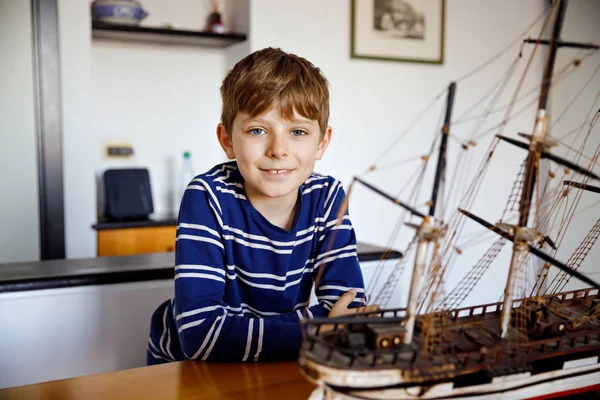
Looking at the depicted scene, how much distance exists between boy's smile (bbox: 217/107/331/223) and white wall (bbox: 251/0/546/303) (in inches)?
69.8

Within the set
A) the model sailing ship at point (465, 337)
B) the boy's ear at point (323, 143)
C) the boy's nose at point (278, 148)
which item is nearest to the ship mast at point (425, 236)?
Answer: the model sailing ship at point (465, 337)

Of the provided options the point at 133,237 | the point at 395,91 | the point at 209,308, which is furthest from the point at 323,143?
the point at 395,91

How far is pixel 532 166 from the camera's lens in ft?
2.29

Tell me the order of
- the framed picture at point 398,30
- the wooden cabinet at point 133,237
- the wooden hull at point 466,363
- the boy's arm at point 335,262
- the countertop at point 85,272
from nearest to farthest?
the wooden hull at point 466,363
the boy's arm at point 335,262
the countertop at point 85,272
the wooden cabinet at point 133,237
the framed picture at point 398,30

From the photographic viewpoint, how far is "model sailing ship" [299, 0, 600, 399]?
637 millimetres

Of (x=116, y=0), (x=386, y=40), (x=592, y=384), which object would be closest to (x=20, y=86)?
(x=116, y=0)

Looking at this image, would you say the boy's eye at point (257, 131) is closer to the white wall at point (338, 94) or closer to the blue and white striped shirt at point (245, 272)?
the blue and white striped shirt at point (245, 272)

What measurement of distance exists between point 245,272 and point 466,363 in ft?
1.60

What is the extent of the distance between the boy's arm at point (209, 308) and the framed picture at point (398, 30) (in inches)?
79.9

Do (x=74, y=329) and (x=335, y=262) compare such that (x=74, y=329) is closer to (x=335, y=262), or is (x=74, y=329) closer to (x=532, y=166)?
(x=335, y=262)

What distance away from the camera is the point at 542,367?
0.72 m

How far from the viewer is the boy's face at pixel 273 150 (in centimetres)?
98

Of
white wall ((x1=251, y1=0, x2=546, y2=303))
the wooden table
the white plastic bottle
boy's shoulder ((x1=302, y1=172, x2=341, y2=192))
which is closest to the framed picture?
white wall ((x1=251, y1=0, x2=546, y2=303))

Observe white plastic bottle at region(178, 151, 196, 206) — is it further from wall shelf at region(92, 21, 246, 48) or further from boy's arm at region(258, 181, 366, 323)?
boy's arm at region(258, 181, 366, 323)
